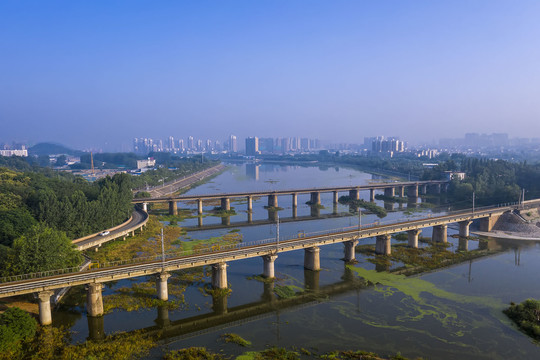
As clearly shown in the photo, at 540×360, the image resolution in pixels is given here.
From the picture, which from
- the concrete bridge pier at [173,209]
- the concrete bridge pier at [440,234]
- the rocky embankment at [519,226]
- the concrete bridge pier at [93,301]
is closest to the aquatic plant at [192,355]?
the concrete bridge pier at [93,301]

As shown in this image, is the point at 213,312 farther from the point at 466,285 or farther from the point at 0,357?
the point at 466,285

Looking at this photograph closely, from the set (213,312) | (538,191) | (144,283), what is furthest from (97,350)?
(538,191)

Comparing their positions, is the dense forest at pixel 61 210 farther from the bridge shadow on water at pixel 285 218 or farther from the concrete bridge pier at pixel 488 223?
the concrete bridge pier at pixel 488 223

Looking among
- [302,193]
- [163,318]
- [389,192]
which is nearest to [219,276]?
[163,318]

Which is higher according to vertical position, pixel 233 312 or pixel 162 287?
pixel 162 287

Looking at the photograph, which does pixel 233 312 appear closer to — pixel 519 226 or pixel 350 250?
pixel 350 250

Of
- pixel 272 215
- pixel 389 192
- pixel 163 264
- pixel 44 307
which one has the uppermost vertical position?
pixel 163 264
